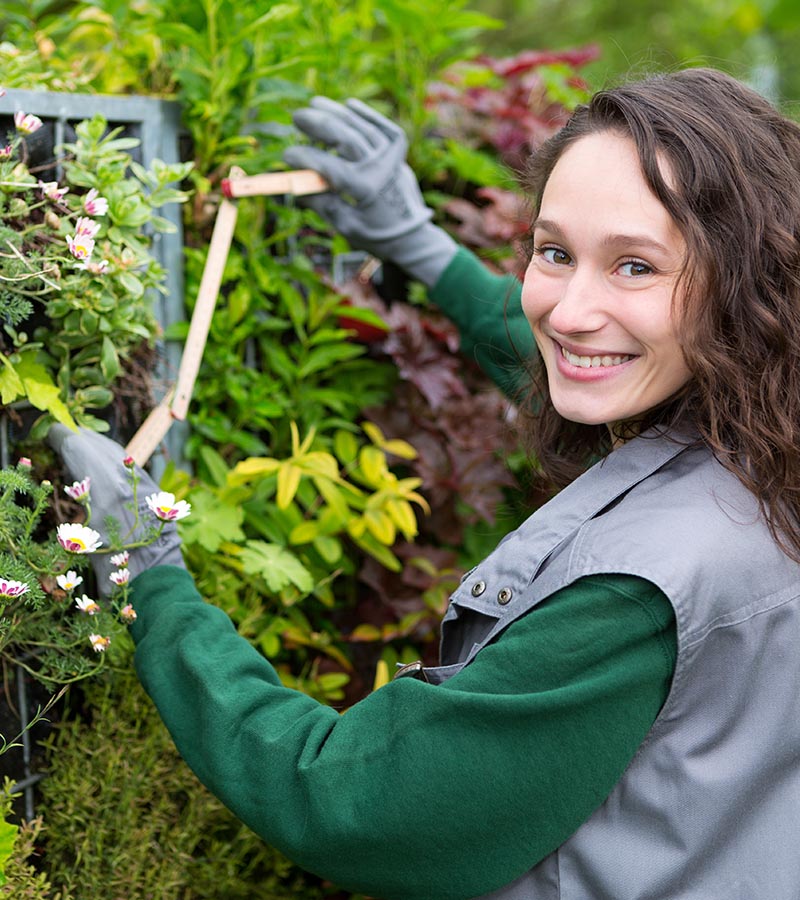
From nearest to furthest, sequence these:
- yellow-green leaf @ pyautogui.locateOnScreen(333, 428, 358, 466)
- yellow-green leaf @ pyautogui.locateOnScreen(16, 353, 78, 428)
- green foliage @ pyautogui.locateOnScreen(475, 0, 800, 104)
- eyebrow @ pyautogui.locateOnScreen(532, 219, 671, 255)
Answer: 1. eyebrow @ pyautogui.locateOnScreen(532, 219, 671, 255)
2. yellow-green leaf @ pyautogui.locateOnScreen(16, 353, 78, 428)
3. yellow-green leaf @ pyautogui.locateOnScreen(333, 428, 358, 466)
4. green foliage @ pyautogui.locateOnScreen(475, 0, 800, 104)

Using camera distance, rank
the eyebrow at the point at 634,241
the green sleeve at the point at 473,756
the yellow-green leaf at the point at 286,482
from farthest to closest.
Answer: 1. the yellow-green leaf at the point at 286,482
2. the eyebrow at the point at 634,241
3. the green sleeve at the point at 473,756

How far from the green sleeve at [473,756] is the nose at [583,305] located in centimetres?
33

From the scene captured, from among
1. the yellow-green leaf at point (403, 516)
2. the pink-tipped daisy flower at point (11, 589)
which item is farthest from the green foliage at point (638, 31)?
the pink-tipped daisy flower at point (11, 589)

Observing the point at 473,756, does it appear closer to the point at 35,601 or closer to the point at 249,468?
the point at 35,601

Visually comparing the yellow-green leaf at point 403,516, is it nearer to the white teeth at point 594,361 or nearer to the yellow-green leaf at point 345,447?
the yellow-green leaf at point 345,447

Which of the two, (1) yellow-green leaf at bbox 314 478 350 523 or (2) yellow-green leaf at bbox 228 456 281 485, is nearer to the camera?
(2) yellow-green leaf at bbox 228 456 281 485

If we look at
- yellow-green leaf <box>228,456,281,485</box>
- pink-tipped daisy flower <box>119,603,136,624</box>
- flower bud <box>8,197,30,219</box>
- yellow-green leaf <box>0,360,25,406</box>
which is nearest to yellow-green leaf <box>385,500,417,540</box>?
yellow-green leaf <box>228,456,281,485</box>

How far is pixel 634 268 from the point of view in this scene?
4.18ft

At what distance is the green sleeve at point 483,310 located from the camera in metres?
2.20

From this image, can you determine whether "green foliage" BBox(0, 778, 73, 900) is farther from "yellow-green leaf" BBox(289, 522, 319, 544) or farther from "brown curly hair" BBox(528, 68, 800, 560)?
"brown curly hair" BBox(528, 68, 800, 560)

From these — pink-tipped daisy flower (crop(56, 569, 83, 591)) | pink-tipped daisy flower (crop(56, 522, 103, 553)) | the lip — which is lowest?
pink-tipped daisy flower (crop(56, 569, 83, 591))

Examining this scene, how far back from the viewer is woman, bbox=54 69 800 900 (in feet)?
3.72

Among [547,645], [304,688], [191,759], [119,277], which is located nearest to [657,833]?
[547,645]

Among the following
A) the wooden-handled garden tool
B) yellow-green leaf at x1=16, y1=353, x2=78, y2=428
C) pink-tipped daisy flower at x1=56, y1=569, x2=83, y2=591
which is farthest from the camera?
the wooden-handled garden tool
